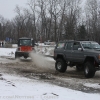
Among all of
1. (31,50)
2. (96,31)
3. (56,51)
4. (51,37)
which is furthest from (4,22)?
(56,51)

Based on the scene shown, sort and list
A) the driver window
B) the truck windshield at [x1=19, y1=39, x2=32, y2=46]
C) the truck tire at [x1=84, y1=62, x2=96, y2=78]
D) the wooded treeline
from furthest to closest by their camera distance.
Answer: the wooded treeline < the truck windshield at [x1=19, y1=39, x2=32, y2=46] < the driver window < the truck tire at [x1=84, y1=62, x2=96, y2=78]

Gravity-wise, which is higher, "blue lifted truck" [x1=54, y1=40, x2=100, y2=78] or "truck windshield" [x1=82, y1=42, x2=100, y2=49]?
"truck windshield" [x1=82, y1=42, x2=100, y2=49]

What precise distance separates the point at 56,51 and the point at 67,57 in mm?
1246

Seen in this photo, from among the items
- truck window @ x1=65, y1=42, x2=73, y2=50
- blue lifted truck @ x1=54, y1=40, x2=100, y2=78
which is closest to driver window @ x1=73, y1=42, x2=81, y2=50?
blue lifted truck @ x1=54, y1=40, x2=100, y2=78

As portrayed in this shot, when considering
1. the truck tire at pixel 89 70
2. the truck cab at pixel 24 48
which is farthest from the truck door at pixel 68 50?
the truck cab at pixel 24 48

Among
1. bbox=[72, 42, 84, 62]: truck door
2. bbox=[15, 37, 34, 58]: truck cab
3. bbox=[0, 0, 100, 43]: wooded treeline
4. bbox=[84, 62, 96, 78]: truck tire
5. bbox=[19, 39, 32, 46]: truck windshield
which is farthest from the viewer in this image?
bbox=[0, 0, 100, 43]: wooded treeline

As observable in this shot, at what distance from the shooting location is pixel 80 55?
12.8 m

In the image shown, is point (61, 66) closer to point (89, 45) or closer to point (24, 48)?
point (89, 45)

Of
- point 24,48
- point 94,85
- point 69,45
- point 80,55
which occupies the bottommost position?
point 94,85

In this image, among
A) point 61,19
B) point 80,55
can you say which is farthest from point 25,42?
point 61,19

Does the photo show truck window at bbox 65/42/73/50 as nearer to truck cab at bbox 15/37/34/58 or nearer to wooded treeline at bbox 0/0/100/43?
truck cab at bbox 15/37/34/58

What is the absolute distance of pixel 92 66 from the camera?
12016 millimetres

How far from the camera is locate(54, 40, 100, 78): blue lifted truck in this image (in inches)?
472

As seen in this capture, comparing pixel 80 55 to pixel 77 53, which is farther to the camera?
pixel 77 53
